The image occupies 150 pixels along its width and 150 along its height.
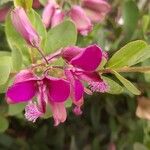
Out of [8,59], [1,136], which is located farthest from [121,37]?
[8,59]

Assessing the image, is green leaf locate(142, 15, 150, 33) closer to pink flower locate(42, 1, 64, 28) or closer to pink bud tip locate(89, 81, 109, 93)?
pink flower locate(42, 1, 64, 28)

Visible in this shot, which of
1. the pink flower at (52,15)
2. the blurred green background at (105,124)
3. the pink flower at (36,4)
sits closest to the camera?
the pink flower at (52,15)

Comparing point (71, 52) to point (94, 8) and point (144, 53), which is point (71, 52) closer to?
point (144, 53)

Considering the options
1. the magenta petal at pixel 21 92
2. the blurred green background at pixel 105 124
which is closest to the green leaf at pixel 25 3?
the magenta petal at pixel 21 92

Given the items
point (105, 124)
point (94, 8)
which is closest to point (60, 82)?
point (94, 8)

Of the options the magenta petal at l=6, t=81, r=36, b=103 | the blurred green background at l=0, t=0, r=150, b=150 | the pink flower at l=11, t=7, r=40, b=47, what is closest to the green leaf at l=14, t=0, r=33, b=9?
the pink flower at l=11, t=7, r=40, b=47

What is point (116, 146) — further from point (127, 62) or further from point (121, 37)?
point (127, 62)

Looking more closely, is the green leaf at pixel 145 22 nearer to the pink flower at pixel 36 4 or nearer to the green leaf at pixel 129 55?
the pink flower at pixel 36 4
